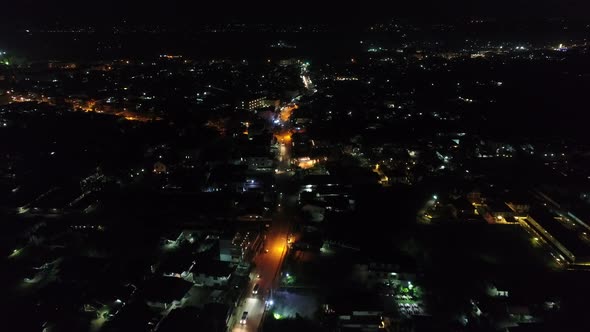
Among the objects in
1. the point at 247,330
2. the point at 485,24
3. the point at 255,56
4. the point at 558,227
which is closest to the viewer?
the point at 247,330

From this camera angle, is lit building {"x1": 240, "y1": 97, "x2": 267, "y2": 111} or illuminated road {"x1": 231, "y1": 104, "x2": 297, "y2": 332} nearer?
illuminated road {"x1": 231, "y1": 104, "x2": 297, "y2": 332}

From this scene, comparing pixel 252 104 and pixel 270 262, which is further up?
pixel 270 262

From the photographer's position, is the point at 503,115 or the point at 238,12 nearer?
the point at 503,115

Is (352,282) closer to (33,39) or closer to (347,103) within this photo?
(347,103)

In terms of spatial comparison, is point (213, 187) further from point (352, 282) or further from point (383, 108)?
point (383, 108)

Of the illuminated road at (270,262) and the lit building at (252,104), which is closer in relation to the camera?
the illuminated road at (270,262)

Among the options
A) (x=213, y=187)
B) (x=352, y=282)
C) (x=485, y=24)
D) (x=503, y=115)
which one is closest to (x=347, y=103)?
(x=503, y=115)

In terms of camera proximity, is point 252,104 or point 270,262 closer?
point 270,262

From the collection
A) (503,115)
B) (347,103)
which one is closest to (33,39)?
(347,103)

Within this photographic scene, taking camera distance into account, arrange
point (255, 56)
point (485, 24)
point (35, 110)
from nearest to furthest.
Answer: point (35, 110) → point (255, 56) → point (485, 24)
